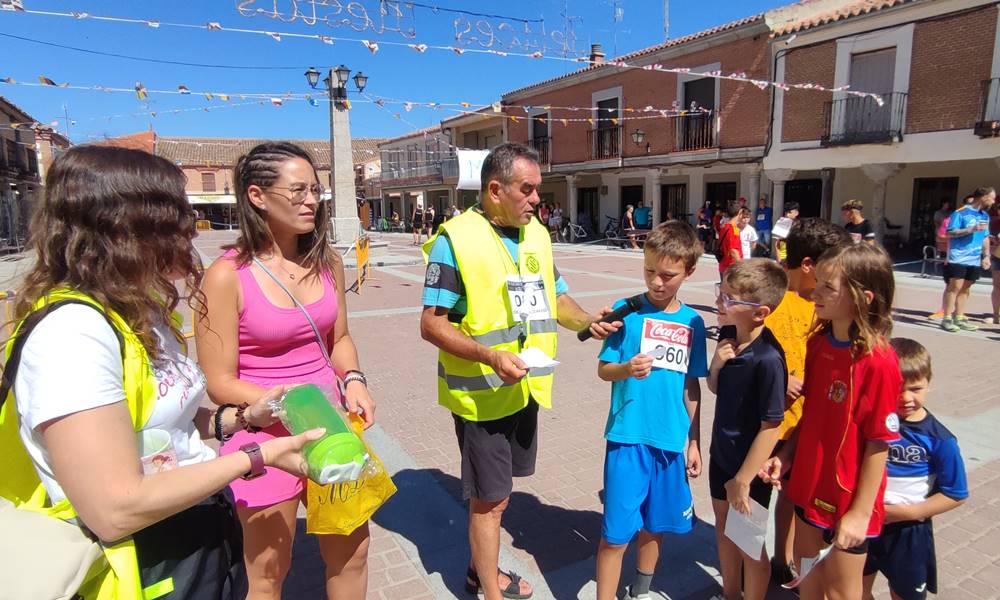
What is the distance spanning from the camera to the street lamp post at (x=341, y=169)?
16266mm

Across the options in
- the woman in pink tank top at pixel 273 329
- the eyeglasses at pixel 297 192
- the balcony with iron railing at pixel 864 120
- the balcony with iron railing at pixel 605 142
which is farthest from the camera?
the balcony with iron railing at pixel 605 142

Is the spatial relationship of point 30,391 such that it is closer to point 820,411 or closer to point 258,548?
point 258,548

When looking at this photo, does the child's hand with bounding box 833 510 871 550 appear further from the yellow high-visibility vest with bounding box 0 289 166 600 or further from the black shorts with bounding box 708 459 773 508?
the yellow high-visibility vest with bounding box 0 289 166 600

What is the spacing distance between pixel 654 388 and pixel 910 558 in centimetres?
103

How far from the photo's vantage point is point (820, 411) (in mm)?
1972

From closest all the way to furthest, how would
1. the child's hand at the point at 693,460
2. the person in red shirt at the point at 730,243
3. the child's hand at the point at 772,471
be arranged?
the child's hand at the point at 772,471
the child's hand at the point at 693,460
the person in red shirt at the point at 730,243

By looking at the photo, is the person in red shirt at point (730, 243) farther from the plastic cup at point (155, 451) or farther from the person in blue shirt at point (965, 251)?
the plastic cup at point (155, 451)

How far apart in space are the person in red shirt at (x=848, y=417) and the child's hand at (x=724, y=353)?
295 millimetres

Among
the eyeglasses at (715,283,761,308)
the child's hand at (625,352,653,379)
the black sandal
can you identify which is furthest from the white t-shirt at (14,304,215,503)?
the eyeglasses at (715,283,761,308)

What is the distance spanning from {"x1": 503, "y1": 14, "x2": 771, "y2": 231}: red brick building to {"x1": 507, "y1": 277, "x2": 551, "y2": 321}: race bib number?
13.9 m

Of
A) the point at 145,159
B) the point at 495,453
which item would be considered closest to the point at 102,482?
the point at 145,159

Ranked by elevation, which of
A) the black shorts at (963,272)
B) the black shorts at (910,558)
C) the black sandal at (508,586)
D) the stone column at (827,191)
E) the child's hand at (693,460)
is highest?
the stone column at (827,191)

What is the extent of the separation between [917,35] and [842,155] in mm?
3140

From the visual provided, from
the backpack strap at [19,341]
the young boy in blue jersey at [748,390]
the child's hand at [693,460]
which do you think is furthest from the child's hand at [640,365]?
the backpack strap at [19,341]
